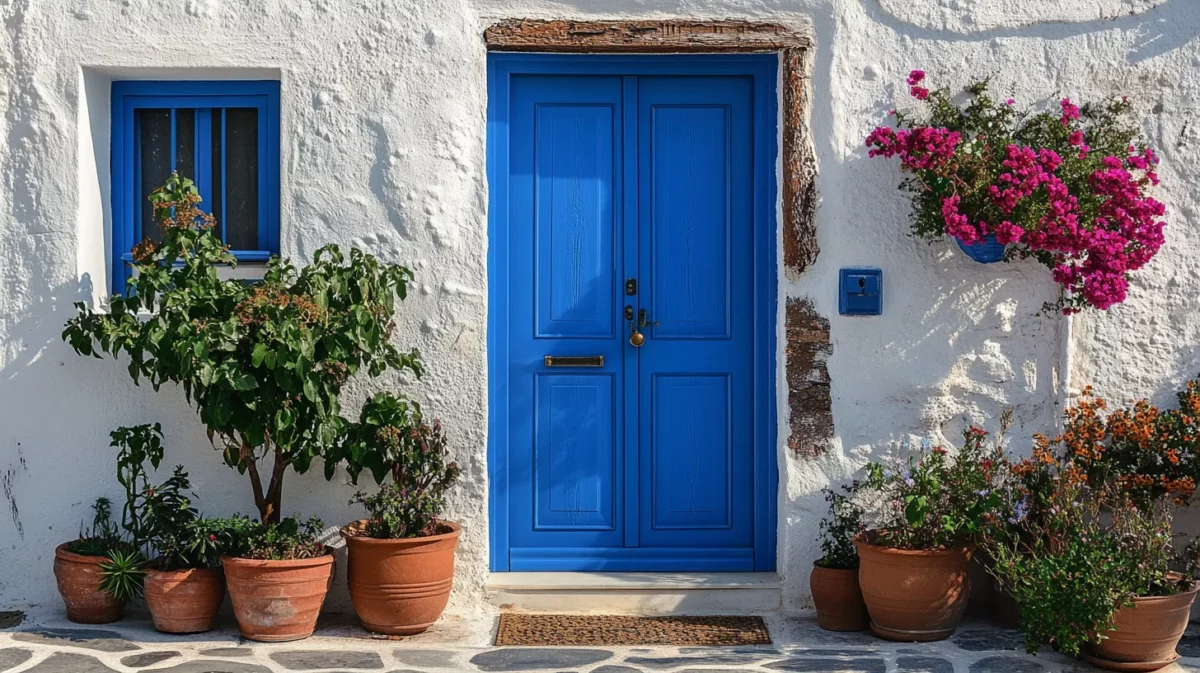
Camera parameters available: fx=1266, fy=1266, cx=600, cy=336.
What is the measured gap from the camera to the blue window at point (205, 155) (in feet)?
18.1

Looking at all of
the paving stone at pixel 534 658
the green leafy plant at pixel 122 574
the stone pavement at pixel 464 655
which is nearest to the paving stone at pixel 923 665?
the stone pavement at pixel 464 655

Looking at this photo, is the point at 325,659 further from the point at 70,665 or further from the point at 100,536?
the point at 100,536

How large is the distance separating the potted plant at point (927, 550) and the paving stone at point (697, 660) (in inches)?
20.2

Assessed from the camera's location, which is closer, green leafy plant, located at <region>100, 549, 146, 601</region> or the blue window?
green leafy plant, located at <region>100, 549, 146, 601</region>

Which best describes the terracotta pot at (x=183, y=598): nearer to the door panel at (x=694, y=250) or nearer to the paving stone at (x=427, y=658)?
the paving stone at (x=427, y=658)

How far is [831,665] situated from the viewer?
468cm

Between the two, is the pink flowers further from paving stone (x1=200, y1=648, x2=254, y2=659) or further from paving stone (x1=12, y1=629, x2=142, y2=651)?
paving stone (x1=12, y1=629, x2=142, y2=651)

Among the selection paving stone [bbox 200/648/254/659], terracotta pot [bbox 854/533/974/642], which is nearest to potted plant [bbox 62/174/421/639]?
paving stone [bbox 200/648/254/659]

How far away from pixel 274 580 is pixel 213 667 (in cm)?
41

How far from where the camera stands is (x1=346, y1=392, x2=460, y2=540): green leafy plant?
16.6 ft

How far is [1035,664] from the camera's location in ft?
15.4

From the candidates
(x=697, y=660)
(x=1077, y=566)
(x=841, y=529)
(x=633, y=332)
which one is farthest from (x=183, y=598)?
(x=1077, y=566)

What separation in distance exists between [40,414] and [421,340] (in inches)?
64.6

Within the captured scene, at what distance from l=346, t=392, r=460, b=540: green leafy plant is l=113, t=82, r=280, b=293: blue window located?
100cm
